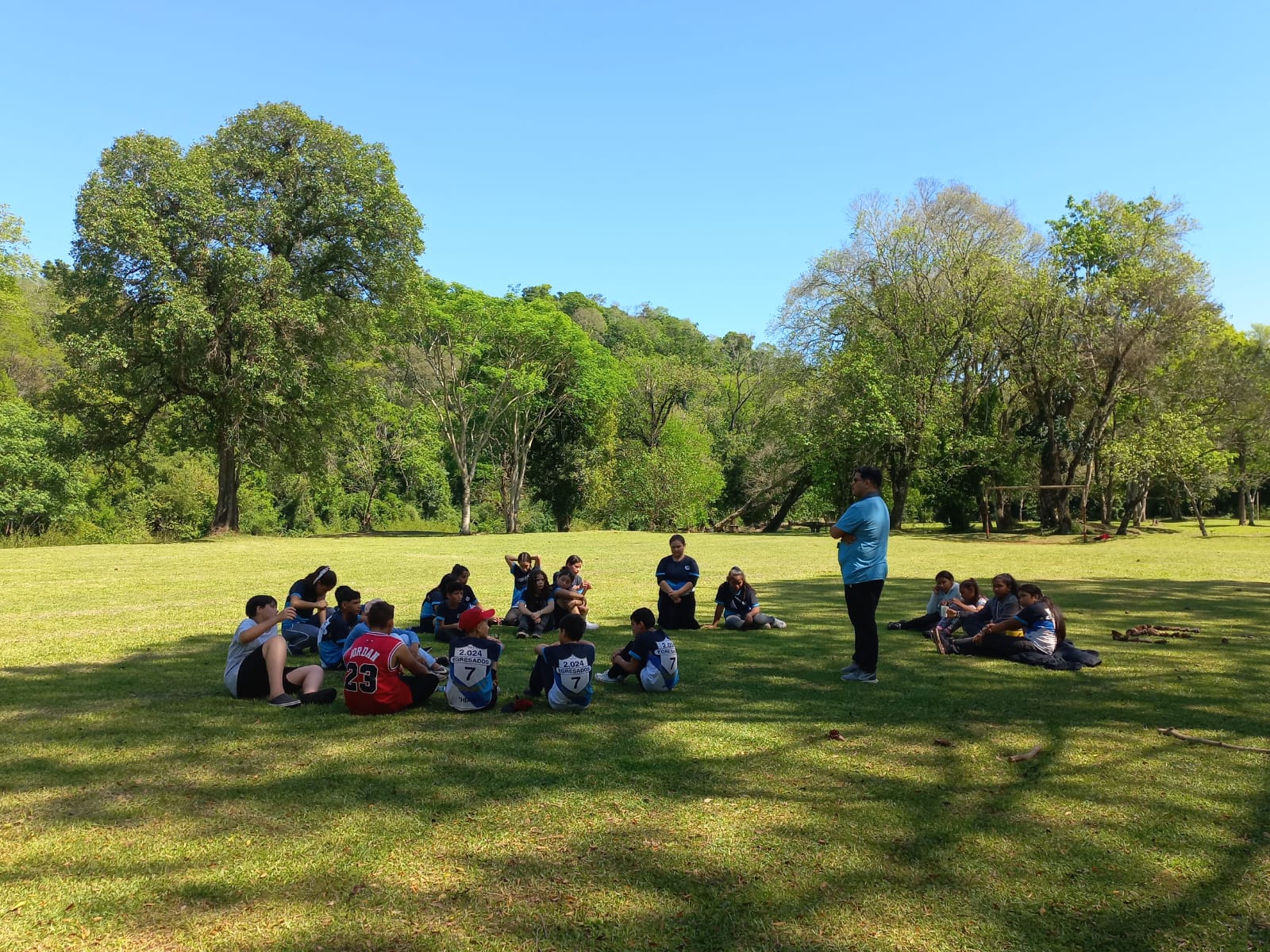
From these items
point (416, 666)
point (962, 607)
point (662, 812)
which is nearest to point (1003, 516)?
point (962, 607)

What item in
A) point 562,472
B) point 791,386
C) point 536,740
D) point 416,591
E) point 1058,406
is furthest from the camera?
point 562,472

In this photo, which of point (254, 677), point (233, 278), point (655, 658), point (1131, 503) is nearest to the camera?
point (254, 677)

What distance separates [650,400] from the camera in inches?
2228

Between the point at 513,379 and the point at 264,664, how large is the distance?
1602 inches

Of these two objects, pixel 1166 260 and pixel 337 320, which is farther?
pixel 1166 260

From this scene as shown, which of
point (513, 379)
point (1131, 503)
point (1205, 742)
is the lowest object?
point (1205, 742)

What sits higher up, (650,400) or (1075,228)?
(1075,228)

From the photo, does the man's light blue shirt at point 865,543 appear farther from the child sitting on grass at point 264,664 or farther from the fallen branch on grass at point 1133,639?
the child sitting on grass at point 264,664

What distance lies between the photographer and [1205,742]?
5668mm

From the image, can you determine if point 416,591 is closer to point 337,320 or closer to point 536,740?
point 536,740

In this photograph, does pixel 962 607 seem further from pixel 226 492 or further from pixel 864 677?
pixel 226 492

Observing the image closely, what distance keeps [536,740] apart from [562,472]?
162ft

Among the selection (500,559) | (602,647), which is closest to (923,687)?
(602,647)

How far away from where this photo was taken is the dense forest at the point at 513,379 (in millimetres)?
29922
